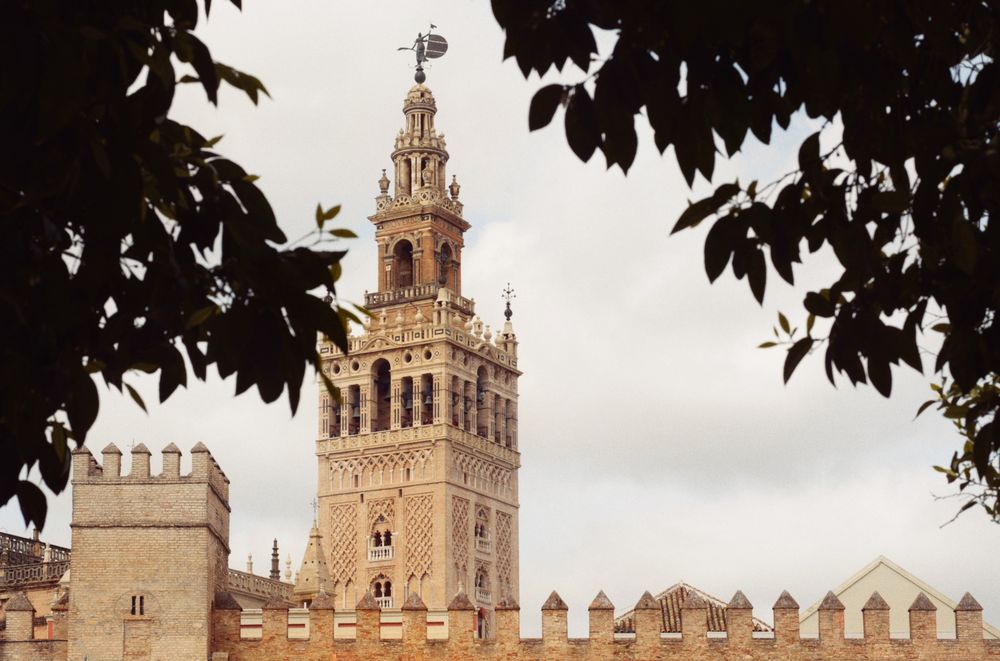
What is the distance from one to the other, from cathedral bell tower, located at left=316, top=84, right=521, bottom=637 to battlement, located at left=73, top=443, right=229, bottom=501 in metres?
28.8

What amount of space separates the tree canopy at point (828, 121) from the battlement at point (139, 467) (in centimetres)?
2444

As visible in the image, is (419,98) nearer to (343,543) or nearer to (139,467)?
(343,543)

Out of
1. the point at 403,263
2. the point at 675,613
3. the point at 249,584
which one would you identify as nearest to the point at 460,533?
the point at 403,263

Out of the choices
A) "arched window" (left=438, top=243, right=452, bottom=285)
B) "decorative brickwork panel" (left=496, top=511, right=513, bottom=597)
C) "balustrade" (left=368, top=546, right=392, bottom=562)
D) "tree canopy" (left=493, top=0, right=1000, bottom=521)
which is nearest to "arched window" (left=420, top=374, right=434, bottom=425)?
"arched window" (left=438, top=243, right=452, bottom=285)

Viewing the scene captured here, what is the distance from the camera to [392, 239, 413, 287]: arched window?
61781mm

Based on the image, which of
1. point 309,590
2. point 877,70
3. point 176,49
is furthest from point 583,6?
point 309,590

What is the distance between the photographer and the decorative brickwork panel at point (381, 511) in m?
59.5

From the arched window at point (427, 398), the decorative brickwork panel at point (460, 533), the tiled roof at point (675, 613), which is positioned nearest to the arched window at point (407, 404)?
the arched window at point (427, 398)

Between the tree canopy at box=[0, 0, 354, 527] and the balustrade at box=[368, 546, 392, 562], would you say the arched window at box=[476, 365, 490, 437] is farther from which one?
the tree canopy at box=[0, 0, 354, 527]

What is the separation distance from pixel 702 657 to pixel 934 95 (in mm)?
23936

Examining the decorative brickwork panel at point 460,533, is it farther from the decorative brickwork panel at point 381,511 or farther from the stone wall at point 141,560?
the stone wall at point 141,560

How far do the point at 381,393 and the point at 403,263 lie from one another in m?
4.71

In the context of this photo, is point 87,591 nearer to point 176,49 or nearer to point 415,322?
point 176,49

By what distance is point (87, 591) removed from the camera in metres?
28.0
